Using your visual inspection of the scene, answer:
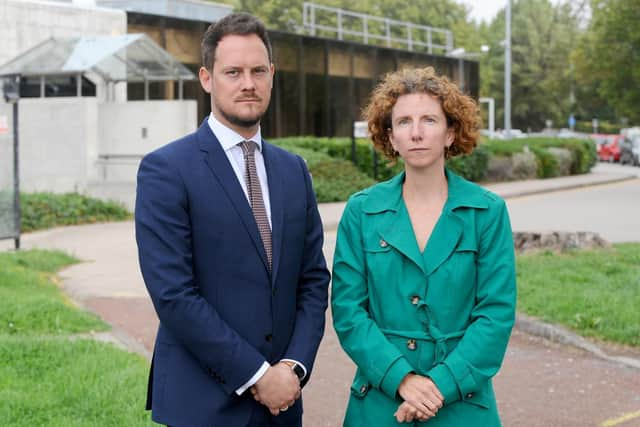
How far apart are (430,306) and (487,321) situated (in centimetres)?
19

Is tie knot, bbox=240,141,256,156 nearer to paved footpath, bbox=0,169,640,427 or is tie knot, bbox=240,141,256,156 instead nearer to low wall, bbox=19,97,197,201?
paved footpath, bbox=0,169,640,427

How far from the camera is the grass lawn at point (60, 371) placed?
545cm

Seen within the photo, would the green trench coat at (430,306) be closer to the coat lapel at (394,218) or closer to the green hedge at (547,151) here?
the coat lapel at (394,218)

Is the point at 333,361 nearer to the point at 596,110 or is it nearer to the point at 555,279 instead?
the point at 555,279

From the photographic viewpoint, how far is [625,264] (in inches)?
409

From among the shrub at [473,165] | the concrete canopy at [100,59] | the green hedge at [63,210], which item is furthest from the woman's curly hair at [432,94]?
the shrub at [473,165]

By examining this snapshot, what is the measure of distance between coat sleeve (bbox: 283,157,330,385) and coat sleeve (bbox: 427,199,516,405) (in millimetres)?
395

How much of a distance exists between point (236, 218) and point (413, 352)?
70 centimetres

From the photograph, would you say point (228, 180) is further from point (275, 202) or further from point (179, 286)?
point (179, 286)

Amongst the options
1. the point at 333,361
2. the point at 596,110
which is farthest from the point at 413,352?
the point at 596,110

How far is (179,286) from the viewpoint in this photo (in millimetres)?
3027

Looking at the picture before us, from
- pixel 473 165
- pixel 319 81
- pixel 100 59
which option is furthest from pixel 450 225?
pixel 319 81

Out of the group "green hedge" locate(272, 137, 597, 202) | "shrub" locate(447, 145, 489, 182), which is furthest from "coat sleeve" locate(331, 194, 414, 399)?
"shrub" locate(447, 145, 489, 182)

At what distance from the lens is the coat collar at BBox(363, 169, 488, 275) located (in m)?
3.22
